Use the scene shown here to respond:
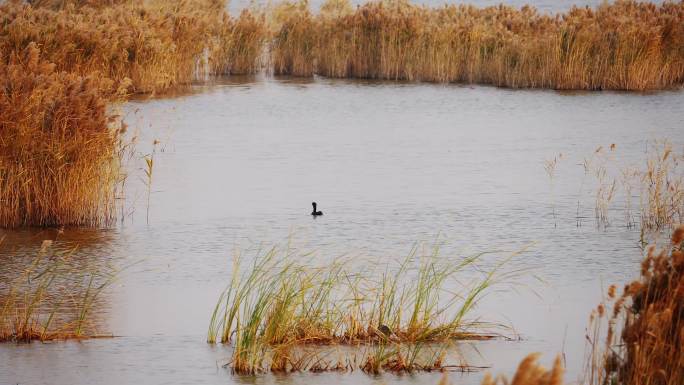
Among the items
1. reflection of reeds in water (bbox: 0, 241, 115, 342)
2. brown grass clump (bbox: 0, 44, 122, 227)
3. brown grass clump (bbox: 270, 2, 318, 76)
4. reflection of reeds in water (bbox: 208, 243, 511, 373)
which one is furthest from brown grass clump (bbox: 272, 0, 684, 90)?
reflection of reeds in water (bbox: 208, 243, 511, 373)

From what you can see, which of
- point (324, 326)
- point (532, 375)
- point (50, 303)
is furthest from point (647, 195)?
point (532, 375)

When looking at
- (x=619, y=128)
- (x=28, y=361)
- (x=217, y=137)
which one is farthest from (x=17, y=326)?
(x=619, y=128)

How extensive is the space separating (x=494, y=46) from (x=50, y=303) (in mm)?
19036

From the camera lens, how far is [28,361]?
671 cm

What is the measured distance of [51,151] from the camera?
10.9m

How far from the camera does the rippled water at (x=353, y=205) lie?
7.15m

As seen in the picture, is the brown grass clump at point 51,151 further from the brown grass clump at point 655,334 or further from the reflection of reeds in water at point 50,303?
the brown grass clump at point 655,334

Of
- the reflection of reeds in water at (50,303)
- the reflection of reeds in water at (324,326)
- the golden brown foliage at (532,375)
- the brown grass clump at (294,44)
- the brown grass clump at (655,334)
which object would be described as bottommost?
the reflection of reeds in water at (50,303)

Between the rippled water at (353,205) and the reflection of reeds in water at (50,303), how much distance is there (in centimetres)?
16

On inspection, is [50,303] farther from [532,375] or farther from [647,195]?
[647,195]

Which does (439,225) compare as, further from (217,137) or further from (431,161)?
(217,137)

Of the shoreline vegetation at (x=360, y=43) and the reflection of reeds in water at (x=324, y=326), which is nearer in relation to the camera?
the reflection of reeds in water at (x=324, y=326)

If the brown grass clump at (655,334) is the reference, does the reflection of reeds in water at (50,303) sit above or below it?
below

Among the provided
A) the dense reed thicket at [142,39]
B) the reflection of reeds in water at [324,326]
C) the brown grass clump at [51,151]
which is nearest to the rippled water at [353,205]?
the reflection of reeds in water at [324,326]
